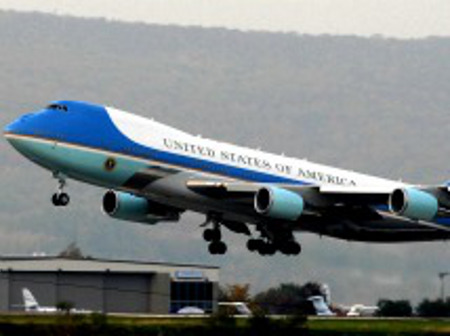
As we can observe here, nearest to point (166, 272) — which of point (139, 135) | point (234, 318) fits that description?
point (139, 135)

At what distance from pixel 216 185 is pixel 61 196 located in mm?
7689

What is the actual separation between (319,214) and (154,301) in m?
41.8

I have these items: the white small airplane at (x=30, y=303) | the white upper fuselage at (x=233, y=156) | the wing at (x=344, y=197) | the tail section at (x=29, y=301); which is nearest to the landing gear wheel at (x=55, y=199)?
the white upper fuselage at (x=233, y=156)

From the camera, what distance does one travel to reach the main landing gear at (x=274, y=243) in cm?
7831

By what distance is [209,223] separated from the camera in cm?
7712

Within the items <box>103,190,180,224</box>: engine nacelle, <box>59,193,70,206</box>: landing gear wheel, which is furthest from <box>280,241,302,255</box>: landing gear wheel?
<box>59,193,70,206</box>: landing gear wheel

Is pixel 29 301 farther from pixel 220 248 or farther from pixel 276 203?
pixel 276 203

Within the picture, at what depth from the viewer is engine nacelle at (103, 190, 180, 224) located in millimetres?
78875

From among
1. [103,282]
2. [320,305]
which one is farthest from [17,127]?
[103,282]

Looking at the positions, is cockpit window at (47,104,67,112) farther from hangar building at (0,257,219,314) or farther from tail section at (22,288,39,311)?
hangar building at (0,257,219,314)

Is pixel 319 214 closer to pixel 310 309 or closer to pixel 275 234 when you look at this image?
pixel 275 234

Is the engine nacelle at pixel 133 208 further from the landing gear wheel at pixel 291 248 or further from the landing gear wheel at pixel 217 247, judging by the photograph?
the landing gear wheel at pixel 291 248

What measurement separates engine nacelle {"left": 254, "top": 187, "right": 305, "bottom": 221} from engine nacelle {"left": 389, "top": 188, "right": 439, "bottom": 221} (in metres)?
5.10

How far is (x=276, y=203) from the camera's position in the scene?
73.6m
